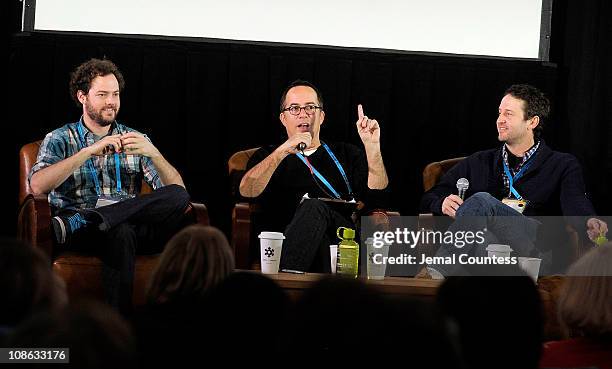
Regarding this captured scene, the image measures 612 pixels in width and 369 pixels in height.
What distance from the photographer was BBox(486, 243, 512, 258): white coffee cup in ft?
13.6

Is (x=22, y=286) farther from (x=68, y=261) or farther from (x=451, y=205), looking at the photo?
(x=451, y=205)

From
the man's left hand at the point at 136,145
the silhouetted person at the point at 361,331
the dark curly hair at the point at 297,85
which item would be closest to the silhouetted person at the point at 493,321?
the silhouetted person at the point at 361,331

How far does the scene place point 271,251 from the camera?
3.97m

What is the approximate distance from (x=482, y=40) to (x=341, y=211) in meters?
1.47

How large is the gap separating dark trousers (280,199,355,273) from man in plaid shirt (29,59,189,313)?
49cm

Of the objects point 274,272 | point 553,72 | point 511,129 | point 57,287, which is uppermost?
point 553,72

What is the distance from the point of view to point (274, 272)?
157 inches

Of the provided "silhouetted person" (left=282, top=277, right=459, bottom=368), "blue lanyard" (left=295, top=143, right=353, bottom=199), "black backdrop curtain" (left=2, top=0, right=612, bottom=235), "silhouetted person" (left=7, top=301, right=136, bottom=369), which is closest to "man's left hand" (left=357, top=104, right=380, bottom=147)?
"blue lanyard" (left=295, top=143, right=353, bottom=199)

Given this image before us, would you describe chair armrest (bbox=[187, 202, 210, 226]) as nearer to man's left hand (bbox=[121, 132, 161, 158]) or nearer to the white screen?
man's left hand (bbox=[121, 132, 161, 158])

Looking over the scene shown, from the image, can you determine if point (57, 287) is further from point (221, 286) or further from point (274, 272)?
point (274, 272)

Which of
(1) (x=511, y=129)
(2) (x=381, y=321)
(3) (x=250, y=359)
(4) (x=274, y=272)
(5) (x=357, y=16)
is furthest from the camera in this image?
(5) (x=357, y=16)

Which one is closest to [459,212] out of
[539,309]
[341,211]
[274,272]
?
[341,211]

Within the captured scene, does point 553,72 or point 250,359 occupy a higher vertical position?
point 553,72

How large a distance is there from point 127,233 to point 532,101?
2168 millimetres
